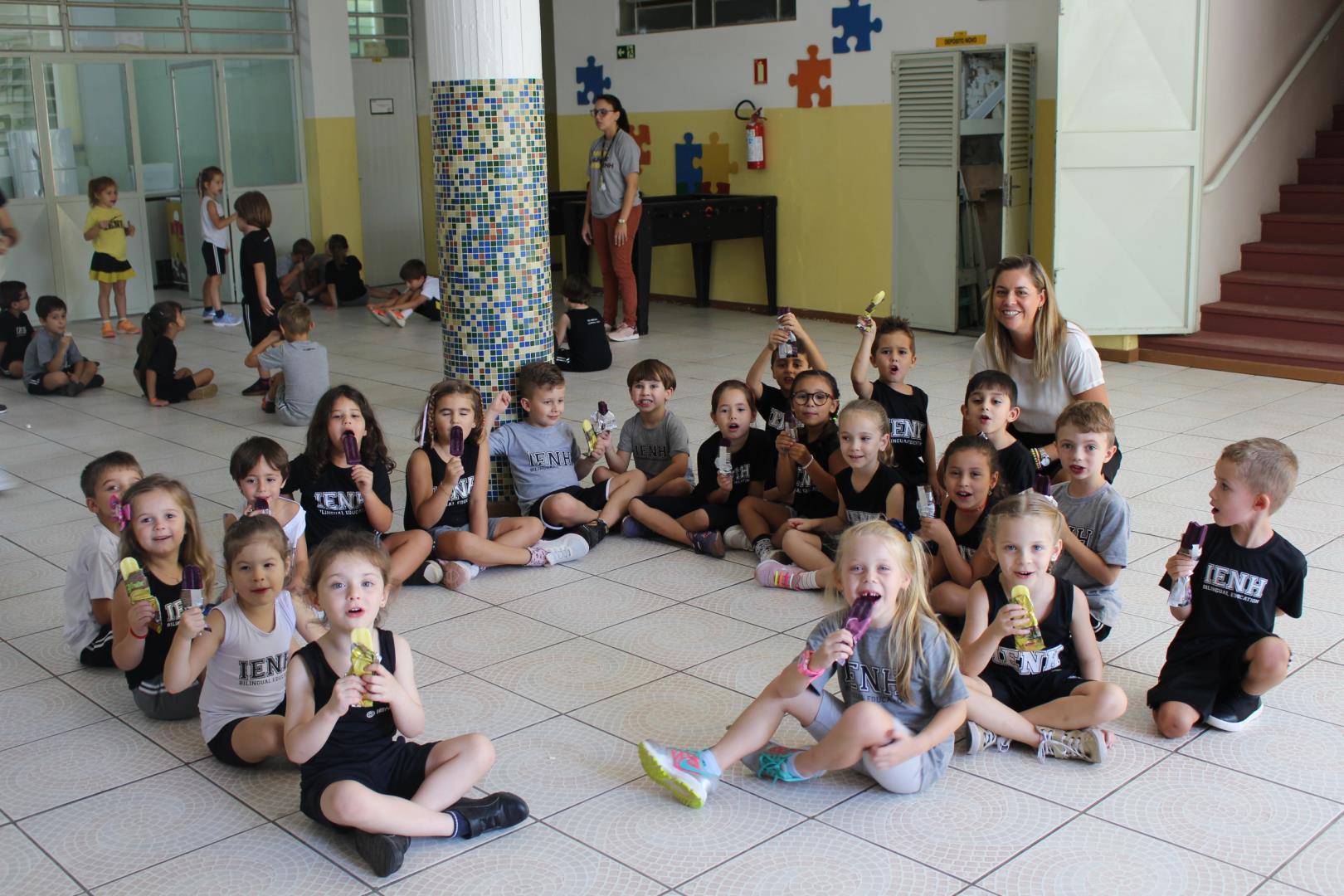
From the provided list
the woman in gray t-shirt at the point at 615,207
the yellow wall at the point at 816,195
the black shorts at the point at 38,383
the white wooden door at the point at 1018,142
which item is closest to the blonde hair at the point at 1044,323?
the white wooden door at the point at 1018,142

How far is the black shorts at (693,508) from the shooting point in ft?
16.9

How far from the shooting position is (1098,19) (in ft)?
26.8

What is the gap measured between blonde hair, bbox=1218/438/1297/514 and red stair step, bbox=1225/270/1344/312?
5.76 meters

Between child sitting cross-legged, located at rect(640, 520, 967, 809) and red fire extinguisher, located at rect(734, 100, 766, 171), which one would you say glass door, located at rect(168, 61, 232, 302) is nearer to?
red fire extinguisher, located at rect(734, 100, 766, 171)

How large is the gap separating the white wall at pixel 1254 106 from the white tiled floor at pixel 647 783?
3.69 m

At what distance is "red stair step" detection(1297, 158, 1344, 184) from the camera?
930cm

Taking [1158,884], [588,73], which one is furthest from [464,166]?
[588,73]

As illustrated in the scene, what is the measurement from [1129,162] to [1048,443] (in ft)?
14.1

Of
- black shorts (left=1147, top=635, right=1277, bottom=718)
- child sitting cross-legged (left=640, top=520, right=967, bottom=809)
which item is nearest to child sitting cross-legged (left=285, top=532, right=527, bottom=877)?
child sitting cross-legged (left=640, top=520, right=967, bottom=809)

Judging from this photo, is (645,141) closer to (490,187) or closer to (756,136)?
(756,136)

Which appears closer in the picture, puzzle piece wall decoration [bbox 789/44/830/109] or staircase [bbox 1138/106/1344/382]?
staircase [bbox 1138/106/1344/382]

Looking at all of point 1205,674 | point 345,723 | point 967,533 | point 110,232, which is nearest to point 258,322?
point 110,232

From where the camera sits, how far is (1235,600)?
11.3 feet

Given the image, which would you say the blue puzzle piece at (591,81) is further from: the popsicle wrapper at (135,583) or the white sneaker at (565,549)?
the popsicle wrapper at (135,583)
